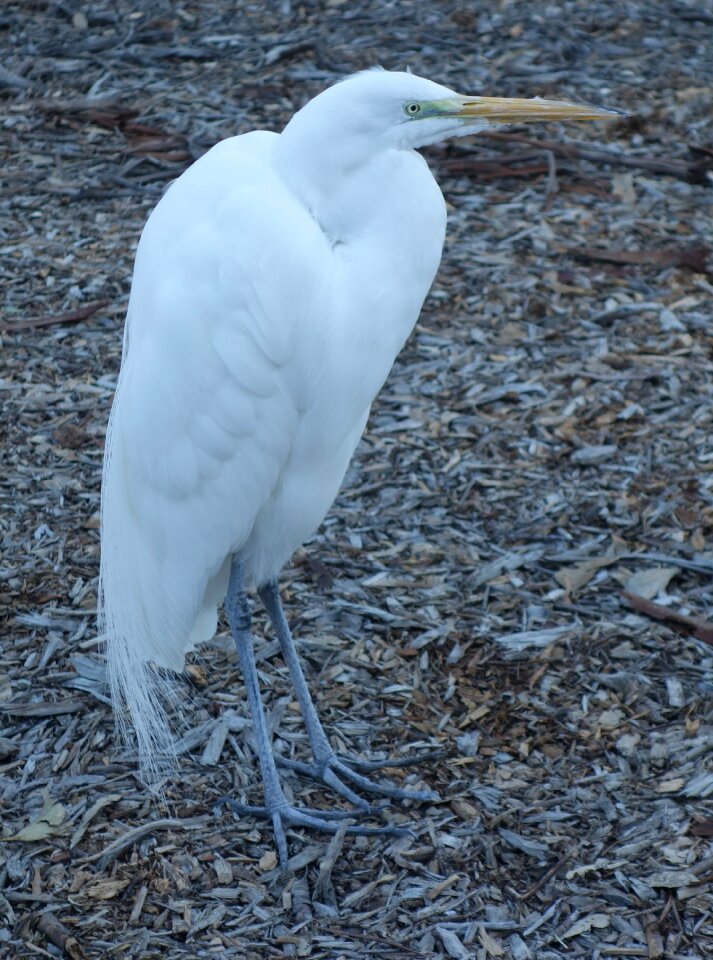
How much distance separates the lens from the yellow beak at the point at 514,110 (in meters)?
2.31

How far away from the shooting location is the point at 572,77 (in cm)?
565

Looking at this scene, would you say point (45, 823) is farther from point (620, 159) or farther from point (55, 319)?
point (620, 159)

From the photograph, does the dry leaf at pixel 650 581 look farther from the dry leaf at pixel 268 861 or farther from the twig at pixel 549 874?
the dry leaf at pixel 268 861

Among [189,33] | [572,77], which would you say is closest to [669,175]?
[572,77]

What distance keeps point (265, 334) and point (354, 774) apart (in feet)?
3.63

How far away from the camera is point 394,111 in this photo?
2250 millimetres

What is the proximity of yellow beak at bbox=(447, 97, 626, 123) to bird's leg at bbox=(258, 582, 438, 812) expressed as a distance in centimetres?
116

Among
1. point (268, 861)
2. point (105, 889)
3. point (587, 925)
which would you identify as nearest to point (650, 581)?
point (587, 925)

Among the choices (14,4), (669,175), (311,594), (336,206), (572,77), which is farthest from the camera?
(14,4)

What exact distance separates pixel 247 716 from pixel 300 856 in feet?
1.40

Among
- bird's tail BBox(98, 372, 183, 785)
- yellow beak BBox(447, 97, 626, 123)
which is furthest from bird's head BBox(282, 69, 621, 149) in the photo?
bird's tail BBox(98, 372, 183, 785)

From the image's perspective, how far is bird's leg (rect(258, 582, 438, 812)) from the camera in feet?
9.23

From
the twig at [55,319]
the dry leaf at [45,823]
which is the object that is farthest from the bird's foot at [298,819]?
the twig at [55,319]

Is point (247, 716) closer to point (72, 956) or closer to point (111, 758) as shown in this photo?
point (111, 758)
